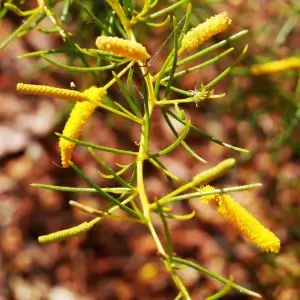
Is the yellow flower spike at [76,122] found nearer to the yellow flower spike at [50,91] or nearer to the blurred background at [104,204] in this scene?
the yellow flower spike at [50,91]

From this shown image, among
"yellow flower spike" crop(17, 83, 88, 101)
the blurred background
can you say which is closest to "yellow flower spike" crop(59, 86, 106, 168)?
"yellow flower spike" crop(17, 83, 88, 101)

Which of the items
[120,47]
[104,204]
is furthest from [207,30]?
[104,204]

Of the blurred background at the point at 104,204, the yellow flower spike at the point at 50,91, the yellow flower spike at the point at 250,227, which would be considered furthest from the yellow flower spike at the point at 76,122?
the blurred background at the point at 104,204

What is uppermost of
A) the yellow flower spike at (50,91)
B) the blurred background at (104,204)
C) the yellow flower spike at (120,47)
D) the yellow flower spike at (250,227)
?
the yellow flower spike at (120,47)

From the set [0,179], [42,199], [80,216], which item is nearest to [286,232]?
[80,216]

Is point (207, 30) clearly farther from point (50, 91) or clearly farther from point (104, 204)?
point (104, 204)

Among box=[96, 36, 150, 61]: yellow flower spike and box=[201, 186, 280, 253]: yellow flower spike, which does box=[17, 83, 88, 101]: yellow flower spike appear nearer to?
box=[96, 36, 150, 61]: yellow flower spike
